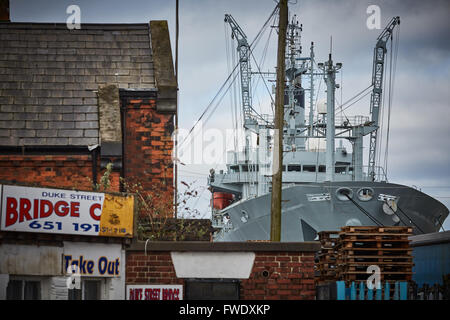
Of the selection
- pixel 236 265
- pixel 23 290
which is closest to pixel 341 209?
pixel 236 265

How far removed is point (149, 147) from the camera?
1659cm

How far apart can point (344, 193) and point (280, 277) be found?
80.6 ft

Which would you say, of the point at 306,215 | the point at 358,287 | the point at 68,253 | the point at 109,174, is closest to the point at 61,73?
the point at 109,174

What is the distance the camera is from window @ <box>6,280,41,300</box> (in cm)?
1112

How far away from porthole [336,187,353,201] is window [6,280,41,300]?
26.4m

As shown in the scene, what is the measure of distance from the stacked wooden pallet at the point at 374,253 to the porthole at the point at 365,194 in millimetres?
21398

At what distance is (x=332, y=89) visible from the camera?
4153 centimetres

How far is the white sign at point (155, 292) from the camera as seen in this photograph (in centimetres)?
1241

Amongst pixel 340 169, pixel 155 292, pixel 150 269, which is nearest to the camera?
pixel 155 292

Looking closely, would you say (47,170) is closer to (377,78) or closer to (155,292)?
(155,292)

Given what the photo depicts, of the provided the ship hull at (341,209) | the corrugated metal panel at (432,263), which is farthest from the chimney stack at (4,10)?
the ship hull at (341,209)

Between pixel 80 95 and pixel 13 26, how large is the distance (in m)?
3.88

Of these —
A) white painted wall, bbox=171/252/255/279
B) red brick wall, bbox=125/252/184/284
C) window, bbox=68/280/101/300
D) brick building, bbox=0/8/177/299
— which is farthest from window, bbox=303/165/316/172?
window, bbox=68/280/101/300

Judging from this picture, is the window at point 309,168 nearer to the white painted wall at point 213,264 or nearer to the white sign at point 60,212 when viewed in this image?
the white painted wall at point 213,264
